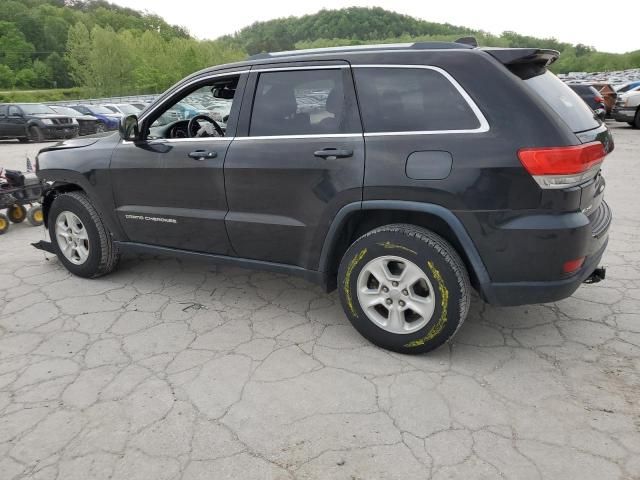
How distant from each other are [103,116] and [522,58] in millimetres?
21611

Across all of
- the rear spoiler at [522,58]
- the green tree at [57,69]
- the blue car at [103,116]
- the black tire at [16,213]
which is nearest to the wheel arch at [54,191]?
the black tire at [16,213]

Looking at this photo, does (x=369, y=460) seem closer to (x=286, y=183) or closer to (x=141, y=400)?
(x=141, y=400)

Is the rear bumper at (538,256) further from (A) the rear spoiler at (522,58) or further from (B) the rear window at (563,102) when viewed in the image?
(A) the rear spoiler at (522,58)

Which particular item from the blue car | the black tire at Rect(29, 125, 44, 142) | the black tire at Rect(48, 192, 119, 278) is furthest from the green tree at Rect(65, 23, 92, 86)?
the black tire at Rect(48, 192, 119, 278)

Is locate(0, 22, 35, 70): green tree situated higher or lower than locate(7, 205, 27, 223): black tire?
higher

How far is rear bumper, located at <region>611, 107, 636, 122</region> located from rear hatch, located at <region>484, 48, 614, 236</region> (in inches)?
604

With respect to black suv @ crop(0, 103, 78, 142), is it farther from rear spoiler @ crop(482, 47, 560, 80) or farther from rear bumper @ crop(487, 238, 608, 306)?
rear bumper @ crop(487, 238, 608, 306)

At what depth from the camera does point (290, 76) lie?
124 inches

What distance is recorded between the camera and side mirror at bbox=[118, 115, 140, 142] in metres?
3.62

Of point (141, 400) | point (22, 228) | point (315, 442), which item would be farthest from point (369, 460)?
point (22, 228)

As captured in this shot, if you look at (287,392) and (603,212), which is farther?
(603,212)

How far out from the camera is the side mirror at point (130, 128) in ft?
11.9

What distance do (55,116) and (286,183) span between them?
17.3 meters

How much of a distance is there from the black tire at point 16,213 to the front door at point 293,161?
4.44 meters
